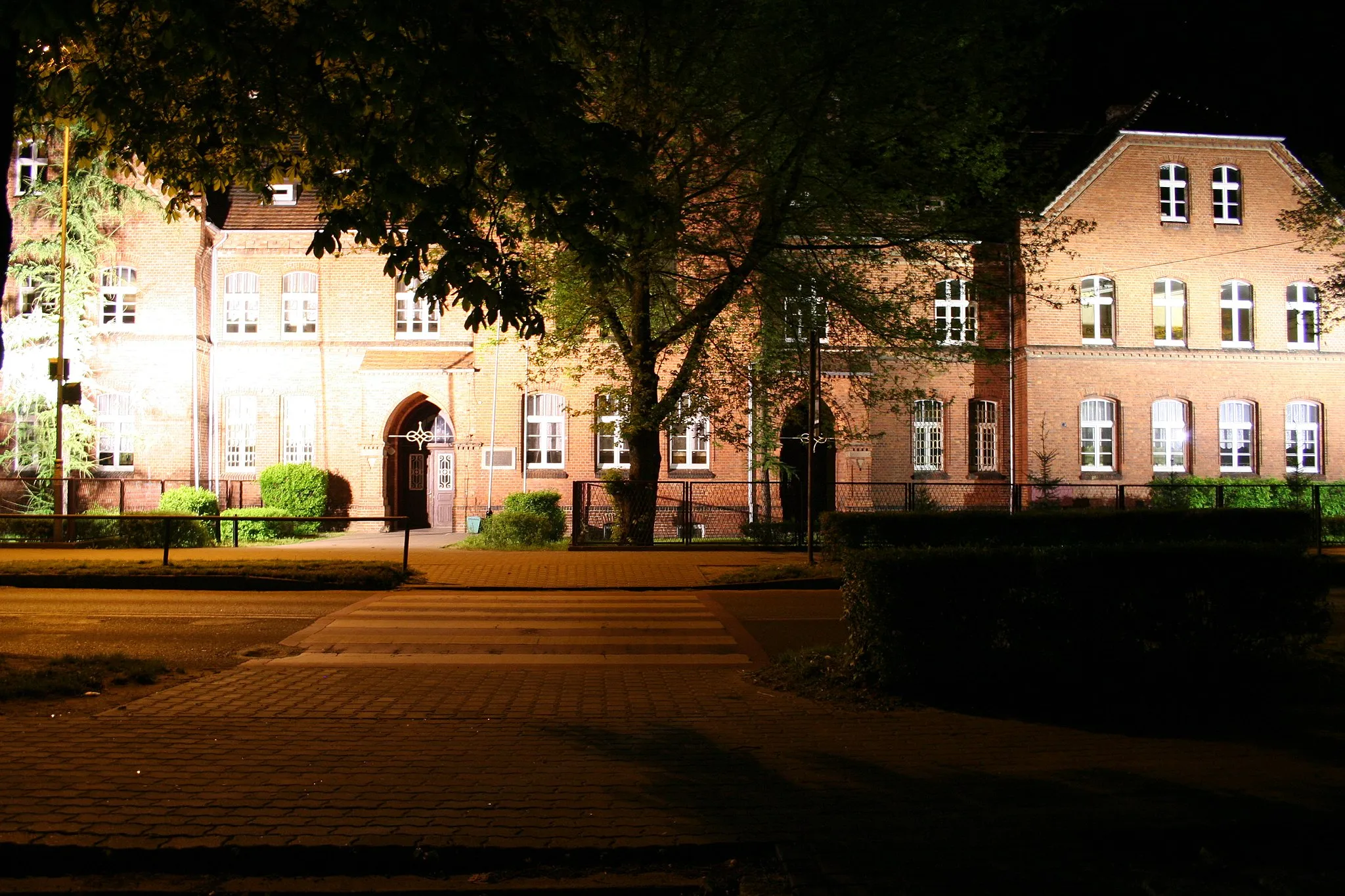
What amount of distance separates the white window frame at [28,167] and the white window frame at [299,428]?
9320 millimetres

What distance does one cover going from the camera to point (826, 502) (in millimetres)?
24734

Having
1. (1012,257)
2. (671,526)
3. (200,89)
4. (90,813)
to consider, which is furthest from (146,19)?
(671,526)

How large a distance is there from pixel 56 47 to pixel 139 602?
7627 millimetres

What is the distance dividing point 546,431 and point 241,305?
34.6 ft

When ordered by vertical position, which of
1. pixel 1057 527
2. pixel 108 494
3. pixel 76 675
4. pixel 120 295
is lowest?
pixel 76 675

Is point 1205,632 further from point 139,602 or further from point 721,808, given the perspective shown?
point 139,602

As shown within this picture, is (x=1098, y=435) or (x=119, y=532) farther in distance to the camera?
(x=1098, y=435)

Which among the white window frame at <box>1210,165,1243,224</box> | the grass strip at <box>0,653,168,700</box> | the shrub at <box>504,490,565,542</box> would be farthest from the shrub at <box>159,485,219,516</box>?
the white window frame at <box>1210,165,1243,224</box>

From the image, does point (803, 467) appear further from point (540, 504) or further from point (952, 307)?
point (540, 504)

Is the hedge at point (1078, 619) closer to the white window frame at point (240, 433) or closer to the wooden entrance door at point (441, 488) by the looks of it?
the wooden entrance door at point (441, 488)

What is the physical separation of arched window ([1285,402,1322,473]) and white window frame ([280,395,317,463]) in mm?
30638

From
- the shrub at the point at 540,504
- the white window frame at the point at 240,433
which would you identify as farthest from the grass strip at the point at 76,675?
the white window frame at the point at 240,433

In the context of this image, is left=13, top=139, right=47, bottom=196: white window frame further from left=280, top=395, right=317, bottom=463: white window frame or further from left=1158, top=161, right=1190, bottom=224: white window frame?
left=1158, top=161, right=1190, bottom=224: white window frame

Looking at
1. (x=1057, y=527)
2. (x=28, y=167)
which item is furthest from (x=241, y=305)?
(x=1057, y=527)
